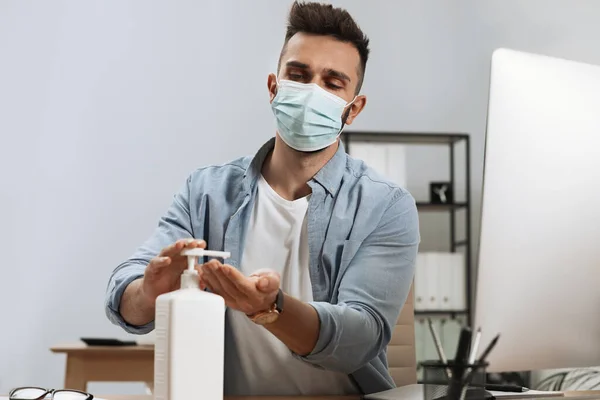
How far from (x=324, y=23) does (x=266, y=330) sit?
623 mm

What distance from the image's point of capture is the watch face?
40.6 inches

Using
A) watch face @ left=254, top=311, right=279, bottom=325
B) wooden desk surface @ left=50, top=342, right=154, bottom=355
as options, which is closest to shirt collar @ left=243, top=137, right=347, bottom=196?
watch face @ left=254, top=311, right=279, bottom=325

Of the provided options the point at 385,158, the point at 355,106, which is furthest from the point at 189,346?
the point at 385,158

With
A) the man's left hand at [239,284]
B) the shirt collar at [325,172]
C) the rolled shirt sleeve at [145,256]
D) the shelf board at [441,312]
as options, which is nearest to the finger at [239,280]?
the man's left hand at [239,284]

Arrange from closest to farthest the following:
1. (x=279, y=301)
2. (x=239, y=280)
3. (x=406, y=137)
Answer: (x=239, y=280)
(x=279, y=301)
(x=406, y=137)

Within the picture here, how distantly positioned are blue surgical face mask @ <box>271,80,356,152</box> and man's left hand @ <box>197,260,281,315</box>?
63 centimetres

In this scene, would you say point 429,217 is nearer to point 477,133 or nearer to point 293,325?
point 477,133

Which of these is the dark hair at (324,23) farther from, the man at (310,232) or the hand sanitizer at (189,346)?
the hand sanitizer at (189,346)

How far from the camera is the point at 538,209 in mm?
896

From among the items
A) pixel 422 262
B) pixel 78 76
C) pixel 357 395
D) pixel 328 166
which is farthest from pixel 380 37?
pixel 357 395

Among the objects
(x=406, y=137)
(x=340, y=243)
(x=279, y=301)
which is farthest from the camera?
(x=406, y=137)

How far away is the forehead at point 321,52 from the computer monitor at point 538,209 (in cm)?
68

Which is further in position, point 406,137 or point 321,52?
point 406,137

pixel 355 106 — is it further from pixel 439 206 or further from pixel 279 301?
pixel 439 206
